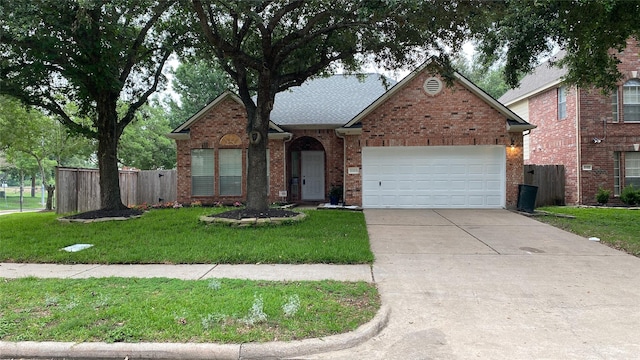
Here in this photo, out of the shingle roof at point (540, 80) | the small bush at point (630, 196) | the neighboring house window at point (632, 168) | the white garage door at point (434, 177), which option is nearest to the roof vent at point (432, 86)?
the white garage door at point (434, 177)

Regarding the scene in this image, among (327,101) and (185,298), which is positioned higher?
(327,101)

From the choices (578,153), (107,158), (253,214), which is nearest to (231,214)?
(253,214)

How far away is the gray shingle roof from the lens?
50.4ft

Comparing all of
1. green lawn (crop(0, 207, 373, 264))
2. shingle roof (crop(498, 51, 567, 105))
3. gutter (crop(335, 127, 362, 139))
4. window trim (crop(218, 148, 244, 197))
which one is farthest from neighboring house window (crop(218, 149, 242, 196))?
shingle roof (crop(498, 51, 567, 105))

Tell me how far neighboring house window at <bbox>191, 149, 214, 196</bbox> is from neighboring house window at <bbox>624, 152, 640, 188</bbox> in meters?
17.1

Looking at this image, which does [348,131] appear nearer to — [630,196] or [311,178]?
[311,178]

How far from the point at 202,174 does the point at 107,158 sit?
386cm

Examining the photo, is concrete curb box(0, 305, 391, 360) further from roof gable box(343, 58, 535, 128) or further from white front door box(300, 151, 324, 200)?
white front door box(300, 151, 324, 200)

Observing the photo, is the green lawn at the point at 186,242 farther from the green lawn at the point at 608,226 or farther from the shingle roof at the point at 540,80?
the shingle roof at the point at 540,80

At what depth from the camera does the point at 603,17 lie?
26.2ft

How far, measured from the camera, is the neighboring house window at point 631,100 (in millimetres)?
15664

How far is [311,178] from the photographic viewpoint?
54.4 feet

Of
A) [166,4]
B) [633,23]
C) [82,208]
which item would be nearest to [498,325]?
[633,23]

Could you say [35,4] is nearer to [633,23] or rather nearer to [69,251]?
[69,251]
